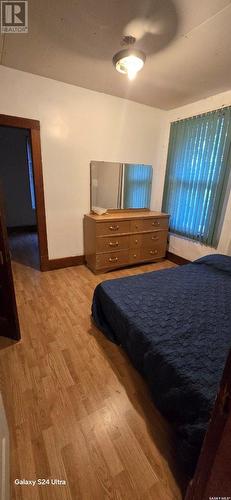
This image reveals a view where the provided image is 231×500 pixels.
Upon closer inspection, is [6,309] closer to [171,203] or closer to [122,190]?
[122,190]

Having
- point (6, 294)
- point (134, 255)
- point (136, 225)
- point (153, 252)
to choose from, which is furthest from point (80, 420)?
point (153, 252)

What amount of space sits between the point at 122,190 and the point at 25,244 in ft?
7.47

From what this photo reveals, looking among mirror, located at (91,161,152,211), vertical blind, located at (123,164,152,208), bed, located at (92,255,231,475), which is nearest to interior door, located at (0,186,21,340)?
bed, located at (92,255,231,475)

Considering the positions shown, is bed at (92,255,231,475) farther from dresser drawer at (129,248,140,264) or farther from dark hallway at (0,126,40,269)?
dark hallway at (0,126,40,269)

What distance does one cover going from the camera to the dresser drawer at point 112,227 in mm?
2732

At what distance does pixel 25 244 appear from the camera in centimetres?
415

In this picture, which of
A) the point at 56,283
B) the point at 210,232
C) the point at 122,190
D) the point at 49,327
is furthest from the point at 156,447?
the point at 122,190

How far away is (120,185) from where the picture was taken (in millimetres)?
3207

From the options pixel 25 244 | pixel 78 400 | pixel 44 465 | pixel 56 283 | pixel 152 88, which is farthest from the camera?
pixel 25 244

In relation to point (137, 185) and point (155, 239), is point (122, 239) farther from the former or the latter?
point (137, 185)

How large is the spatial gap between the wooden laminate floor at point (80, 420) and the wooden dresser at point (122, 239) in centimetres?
113

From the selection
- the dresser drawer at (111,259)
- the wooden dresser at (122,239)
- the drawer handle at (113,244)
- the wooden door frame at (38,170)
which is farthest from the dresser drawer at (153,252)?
the wooden door frame at (38,170)

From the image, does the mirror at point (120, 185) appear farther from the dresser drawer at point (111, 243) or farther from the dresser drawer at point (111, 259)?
the dresser drawer at point (111, 259)

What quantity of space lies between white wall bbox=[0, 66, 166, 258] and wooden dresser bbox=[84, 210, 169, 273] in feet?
1.15
